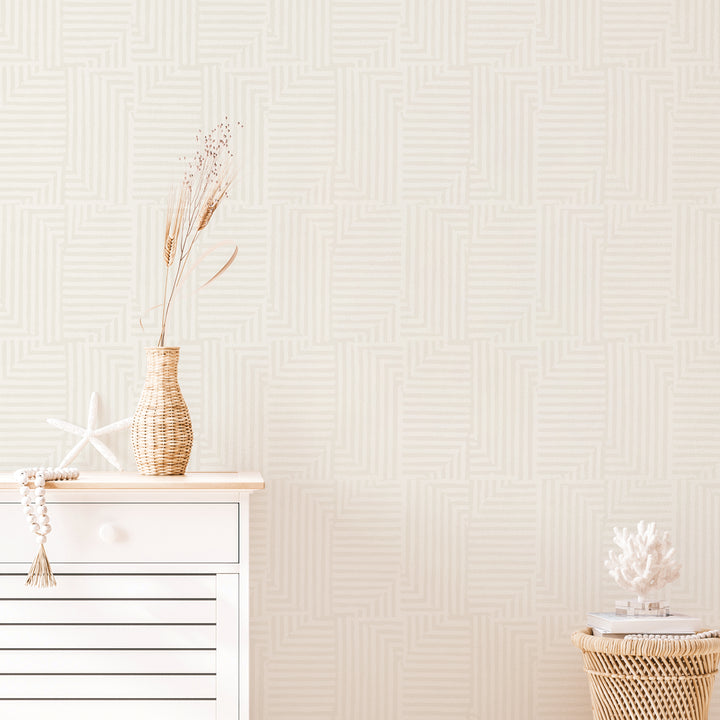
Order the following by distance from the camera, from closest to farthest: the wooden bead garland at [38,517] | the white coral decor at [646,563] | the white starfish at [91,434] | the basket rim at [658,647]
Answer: the wooden bead garland at [38,517], the basket rim at [658,647], the white coral decor at [646,563], the white starfish at [91,434]

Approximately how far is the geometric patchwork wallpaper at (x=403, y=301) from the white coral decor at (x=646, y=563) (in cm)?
25

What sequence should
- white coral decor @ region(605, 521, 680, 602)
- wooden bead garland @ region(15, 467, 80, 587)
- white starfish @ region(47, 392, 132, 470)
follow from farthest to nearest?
white starfish @ region(47, 392, 132, 470) < white coral decor @ region(605, 521, 680, 602) < wooden bead garland @ region(15, 467, 80, 587)

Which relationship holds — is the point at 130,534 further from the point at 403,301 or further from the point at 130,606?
the point at 403,301

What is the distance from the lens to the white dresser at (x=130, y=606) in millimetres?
1895

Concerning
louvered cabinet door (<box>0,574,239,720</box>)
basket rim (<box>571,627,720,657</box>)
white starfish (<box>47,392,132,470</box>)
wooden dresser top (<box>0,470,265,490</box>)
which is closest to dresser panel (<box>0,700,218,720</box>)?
louvered cabinet door (<box>0,574,239,720</box>)

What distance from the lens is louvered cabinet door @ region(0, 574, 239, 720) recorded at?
6.21 feet

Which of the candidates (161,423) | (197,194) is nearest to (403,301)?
(197,194)

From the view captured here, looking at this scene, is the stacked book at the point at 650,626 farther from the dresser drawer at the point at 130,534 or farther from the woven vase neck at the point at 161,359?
the woven vase neck at the point at 161,359

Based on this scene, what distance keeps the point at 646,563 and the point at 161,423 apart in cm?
116

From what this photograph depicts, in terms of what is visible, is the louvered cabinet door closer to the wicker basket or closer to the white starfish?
the white starfish

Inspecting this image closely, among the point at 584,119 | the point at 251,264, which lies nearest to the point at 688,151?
the point at 584,119

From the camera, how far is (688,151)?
2.43 metres

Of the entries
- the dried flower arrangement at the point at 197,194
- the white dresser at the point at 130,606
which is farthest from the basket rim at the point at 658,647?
the dried flower arrangement at the point at 197,194

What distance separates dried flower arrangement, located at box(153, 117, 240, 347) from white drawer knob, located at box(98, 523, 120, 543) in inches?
23.9
